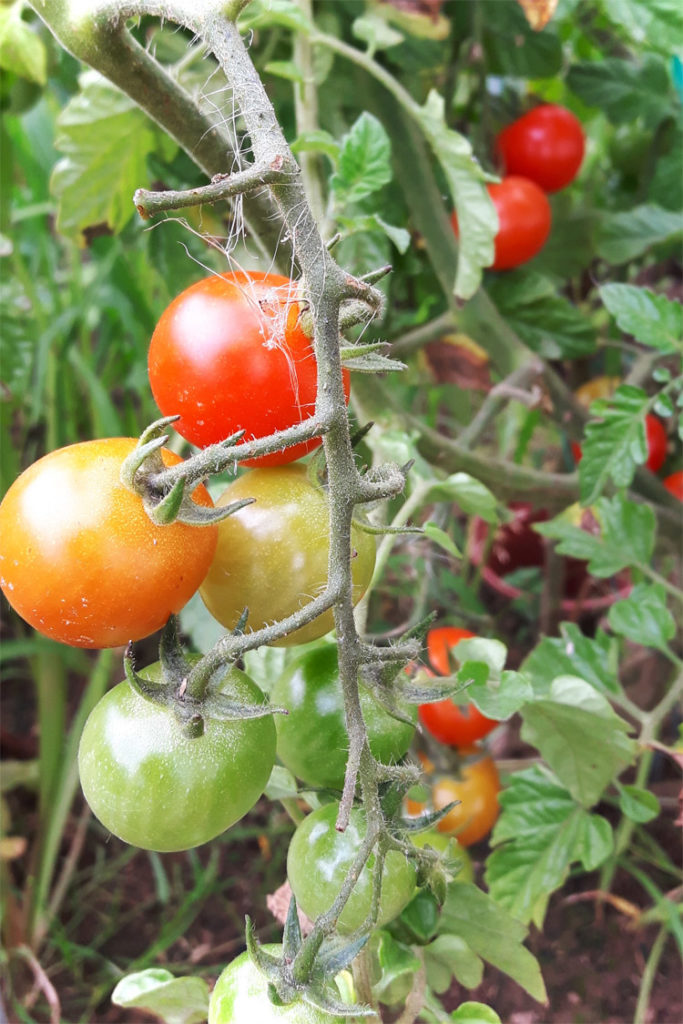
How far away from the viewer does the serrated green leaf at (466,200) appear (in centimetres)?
61

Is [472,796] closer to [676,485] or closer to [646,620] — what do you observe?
[646,620]

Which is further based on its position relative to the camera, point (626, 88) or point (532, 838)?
point (626, 88)

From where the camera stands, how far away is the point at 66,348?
1.21 m

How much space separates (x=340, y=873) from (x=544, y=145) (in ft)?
2.57

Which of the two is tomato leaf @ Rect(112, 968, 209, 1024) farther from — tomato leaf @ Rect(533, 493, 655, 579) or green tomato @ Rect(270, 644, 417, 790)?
tomato leaf @ Rect(533, 493, 655, 579)

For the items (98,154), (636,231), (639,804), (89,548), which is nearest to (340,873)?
(89,548)

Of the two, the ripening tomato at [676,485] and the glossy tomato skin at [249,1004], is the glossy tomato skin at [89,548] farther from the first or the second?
the ripening tomato at [676,485]

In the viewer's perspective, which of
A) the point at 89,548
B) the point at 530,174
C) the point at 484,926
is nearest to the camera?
the point at 89,548

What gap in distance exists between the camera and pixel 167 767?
0.32 m

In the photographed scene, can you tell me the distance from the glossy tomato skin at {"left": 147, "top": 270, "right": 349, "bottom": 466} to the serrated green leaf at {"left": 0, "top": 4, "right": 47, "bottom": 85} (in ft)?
1.37

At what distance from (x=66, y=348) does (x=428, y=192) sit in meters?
0.65

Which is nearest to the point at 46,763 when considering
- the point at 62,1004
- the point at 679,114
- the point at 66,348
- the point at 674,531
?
the point at 62,1004

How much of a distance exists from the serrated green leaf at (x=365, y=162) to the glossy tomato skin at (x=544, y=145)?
0.38 meters

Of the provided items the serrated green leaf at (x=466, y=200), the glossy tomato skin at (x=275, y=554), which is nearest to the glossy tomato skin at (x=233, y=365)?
the glossy tomato skin at (x=275, y=554)
